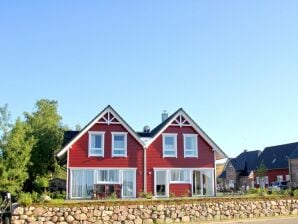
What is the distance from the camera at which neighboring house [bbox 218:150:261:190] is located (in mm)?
78625

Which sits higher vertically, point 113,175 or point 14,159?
point 14,159

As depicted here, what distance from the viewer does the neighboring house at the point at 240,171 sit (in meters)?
78.6

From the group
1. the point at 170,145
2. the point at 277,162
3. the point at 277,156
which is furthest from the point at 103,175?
the point at 277,156

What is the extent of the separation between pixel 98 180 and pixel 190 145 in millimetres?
8655

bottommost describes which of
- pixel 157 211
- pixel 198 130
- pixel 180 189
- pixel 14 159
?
pixel 157 211

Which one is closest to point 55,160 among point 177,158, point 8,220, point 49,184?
point 49,184

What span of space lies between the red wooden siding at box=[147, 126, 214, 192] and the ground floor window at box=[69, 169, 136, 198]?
1547mm

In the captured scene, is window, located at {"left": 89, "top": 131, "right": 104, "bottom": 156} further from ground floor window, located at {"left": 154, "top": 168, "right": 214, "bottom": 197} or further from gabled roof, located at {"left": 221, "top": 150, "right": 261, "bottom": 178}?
gabled roof, located at {"left": 221, "top": 150, "right": 261, "bottom": 178}

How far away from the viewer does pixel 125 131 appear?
36812mm

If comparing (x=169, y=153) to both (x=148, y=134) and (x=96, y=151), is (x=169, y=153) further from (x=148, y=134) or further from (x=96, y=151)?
(x=96, y=151)

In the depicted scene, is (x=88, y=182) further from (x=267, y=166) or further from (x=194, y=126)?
(x=267, y=166)

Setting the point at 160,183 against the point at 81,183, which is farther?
the point at 160,183

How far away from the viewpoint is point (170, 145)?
3800 centimetres

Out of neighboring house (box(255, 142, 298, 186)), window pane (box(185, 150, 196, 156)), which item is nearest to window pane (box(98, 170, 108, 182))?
window pane (box(185, 150, 196, 156))
